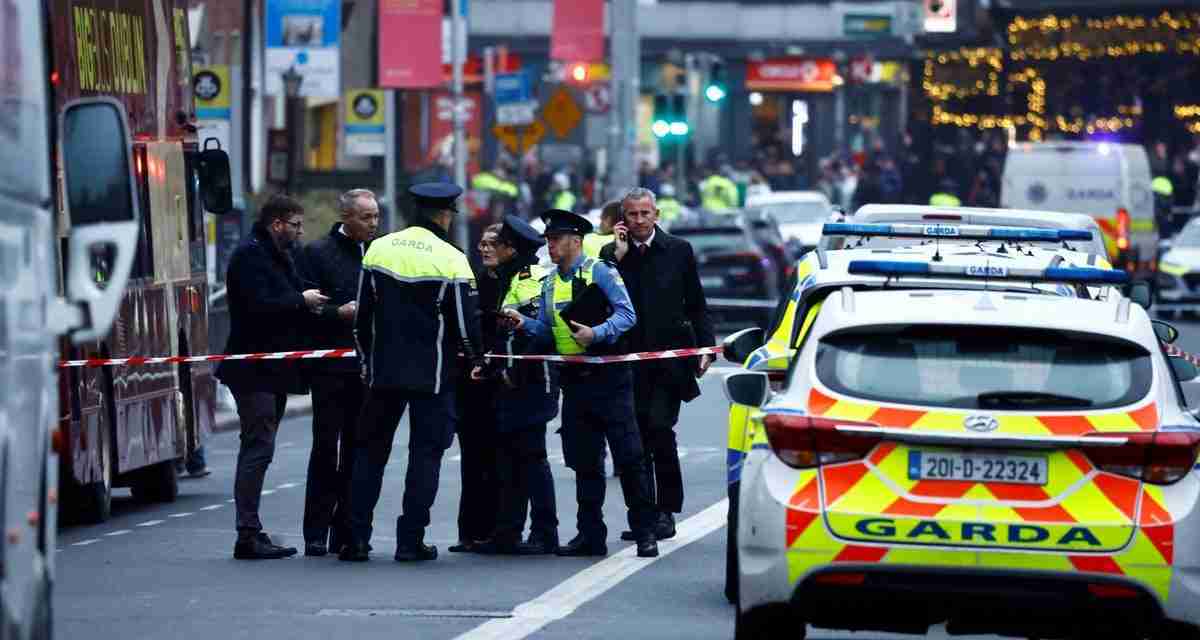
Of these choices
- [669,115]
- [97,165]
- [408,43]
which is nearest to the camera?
[97,165]

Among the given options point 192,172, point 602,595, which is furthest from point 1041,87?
point 602,595

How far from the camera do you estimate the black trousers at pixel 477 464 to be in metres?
14.1

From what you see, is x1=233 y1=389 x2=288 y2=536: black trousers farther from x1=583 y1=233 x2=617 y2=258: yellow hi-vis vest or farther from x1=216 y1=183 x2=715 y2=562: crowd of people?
x1=583 y1=233 x2=617 y2=258: yellow hi-vis vest

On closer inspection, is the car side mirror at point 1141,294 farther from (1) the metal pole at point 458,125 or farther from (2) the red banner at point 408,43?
(1) the metal pole at point 458,125

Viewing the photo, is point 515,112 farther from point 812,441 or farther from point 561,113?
point 812,441

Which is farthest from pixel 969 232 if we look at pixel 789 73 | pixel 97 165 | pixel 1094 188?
pixel 789 73

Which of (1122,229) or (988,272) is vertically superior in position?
(988,272)

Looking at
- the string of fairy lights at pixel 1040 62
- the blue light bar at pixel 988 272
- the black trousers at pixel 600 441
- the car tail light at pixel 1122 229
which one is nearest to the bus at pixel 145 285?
the black trousers at pixel 600 441

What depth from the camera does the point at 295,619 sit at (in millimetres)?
11297

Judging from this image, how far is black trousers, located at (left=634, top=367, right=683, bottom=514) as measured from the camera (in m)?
14.4

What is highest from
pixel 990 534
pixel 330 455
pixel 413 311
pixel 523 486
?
pixel 413 311

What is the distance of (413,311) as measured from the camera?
1302cm

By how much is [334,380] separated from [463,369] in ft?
2.03

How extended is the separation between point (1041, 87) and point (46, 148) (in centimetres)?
7355
